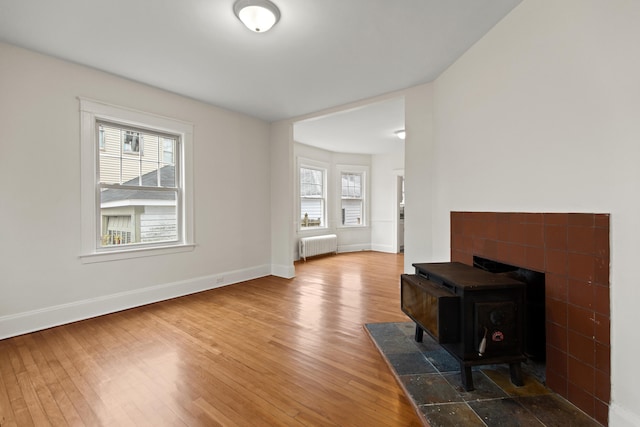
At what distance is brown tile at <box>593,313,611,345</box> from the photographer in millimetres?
1385

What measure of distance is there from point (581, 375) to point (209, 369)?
90.6 inches

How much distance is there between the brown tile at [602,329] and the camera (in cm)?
138

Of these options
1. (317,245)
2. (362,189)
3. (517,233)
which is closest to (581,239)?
(517,233)

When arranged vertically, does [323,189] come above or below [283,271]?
above

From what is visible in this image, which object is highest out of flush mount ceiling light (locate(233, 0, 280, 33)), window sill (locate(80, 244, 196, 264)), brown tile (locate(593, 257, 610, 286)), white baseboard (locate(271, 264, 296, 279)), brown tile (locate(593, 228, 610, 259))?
flush mount ceiling light (locate(233, 0, 280, 33))

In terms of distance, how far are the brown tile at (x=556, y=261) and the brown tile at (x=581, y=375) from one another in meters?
0.49

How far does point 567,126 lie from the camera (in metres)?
1.59

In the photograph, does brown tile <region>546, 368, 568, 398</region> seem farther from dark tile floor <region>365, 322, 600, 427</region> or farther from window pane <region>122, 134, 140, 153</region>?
window pane <region>122, 134, 140, 153</region>

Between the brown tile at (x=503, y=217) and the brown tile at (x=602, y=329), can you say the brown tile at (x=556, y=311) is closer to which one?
the brown tile at (x=602, y=329)

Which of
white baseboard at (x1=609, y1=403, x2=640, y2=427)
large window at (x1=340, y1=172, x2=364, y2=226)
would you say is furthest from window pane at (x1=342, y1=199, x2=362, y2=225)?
white baseboard at (x1=609, y1=403, x2=640, y2=427)

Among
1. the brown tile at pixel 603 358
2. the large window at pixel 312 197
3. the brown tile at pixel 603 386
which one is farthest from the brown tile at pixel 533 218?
the large window at pixel 312 197

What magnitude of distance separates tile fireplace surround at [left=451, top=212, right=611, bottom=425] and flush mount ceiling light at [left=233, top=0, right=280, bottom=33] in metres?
2.30

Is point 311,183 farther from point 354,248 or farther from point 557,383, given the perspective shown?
point 557,383

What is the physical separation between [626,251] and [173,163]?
431cm
